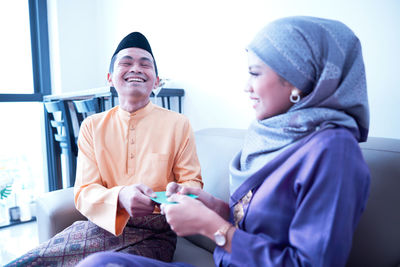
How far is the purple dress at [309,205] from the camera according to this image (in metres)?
0.58

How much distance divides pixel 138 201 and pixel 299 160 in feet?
1.89

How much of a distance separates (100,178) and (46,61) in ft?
8.03

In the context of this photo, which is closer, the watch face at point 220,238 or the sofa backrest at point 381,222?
the watch face at point 220,238

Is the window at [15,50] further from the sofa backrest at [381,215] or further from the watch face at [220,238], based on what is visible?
the sofa backrest at [381,215]

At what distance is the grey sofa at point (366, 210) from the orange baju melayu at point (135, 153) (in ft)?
0.68

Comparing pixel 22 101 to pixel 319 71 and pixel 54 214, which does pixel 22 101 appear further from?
pixel 319 71

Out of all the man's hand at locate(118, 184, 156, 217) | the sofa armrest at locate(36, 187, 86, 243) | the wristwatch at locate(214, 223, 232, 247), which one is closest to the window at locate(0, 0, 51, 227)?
the sofa armrest at locate(36, 187, 86, 243)

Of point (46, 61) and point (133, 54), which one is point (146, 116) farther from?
point (46, 61)

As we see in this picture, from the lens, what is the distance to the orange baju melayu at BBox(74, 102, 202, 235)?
3.94ft

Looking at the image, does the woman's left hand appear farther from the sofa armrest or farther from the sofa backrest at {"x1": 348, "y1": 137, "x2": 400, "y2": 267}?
the sofa armrest

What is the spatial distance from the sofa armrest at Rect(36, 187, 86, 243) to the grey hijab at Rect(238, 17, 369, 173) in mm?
1125

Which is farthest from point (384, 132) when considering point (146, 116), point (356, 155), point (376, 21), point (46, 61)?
point (46, 61)

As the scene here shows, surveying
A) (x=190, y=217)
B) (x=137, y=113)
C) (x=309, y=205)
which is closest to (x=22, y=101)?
(x=137, y=113)

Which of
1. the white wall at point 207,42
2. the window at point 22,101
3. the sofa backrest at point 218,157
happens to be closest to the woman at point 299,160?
the sofa backrest at point 218,157
